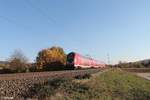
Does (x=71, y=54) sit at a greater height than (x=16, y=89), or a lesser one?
greater

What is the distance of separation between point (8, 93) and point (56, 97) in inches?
96.7

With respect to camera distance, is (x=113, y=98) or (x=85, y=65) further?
(x=85, y=65)

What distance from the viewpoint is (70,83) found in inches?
666

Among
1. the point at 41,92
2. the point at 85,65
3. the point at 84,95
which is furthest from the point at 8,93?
the point at 85,65

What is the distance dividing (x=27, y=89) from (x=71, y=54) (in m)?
33.3

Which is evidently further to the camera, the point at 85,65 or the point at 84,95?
the point at 85,65

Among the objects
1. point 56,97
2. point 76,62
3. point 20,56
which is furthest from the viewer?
point 20,56

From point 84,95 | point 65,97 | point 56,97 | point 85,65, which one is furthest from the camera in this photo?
point 85,65

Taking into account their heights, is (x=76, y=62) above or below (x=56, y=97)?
above

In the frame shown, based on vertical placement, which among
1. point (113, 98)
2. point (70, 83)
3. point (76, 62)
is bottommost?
point (113, 98)

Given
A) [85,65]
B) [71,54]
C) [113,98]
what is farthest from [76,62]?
[113,98]

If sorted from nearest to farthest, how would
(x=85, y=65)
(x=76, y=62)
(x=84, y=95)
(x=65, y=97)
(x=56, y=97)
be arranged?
(x=56, y=97) < (x=65, y=97) < (x=84, y=95) < (x=76, y=62) < (x=85, y=65)

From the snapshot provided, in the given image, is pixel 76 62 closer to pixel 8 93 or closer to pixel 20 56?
pixel 8 93

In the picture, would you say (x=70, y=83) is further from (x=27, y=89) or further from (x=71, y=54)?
(x=71, y=54)
